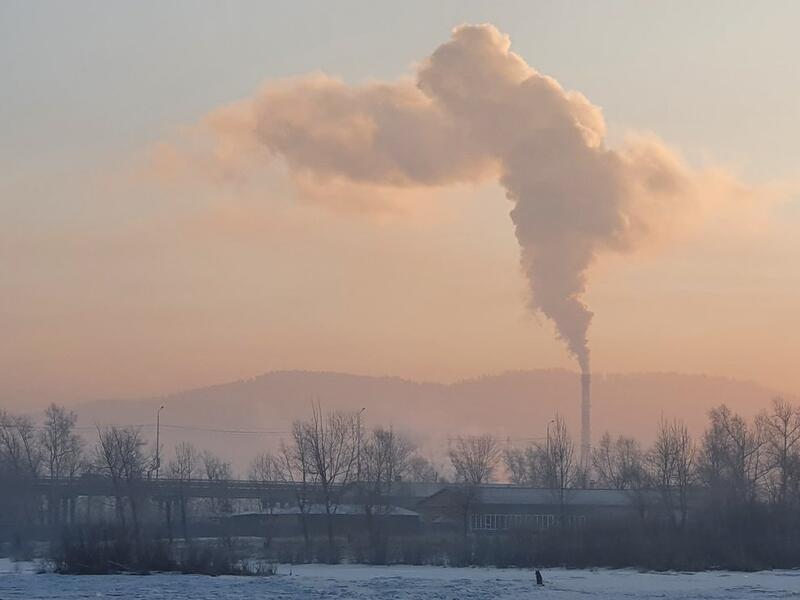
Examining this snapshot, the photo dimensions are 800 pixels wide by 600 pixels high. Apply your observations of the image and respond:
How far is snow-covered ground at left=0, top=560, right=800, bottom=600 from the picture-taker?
136 feet

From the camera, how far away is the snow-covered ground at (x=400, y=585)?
136ft

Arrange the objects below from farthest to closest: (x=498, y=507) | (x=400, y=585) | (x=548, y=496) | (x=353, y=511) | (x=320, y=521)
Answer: (x=548, y=496)
(x=498, y=507)
(x=320, y=521)
(x=353, y=511)
(x=400, y=585)

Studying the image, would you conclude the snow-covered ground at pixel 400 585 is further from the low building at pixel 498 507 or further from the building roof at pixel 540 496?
the building roof at pixel 540 496

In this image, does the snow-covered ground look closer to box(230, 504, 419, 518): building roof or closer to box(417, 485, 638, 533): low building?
box(230, 504, 419, 518): building roof

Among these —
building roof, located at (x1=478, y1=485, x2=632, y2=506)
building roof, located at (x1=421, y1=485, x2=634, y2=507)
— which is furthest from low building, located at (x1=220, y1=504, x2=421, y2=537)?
building roof, located at (x1=478, y1=485, x2=632, y2=506)

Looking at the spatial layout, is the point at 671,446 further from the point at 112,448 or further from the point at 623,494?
the point at 112,448

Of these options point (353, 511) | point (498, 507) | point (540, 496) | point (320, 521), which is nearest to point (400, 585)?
point (353, 511)

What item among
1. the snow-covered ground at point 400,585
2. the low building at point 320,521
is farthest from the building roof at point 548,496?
the snow-covered ground at point 400,585

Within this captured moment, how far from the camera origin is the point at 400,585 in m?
46.8

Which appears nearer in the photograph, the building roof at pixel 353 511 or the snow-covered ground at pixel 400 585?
the snow-covered ground at pixel 400 585

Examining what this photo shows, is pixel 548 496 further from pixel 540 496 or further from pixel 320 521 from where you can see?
pixel 320 521

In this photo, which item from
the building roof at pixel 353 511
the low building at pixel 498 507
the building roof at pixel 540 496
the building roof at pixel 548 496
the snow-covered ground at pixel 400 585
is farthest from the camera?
the building roof at pixel 548 496

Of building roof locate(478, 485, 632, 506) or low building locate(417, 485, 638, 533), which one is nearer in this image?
low building locate(417, 485, 638, 533)

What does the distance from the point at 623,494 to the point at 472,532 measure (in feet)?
54.1
